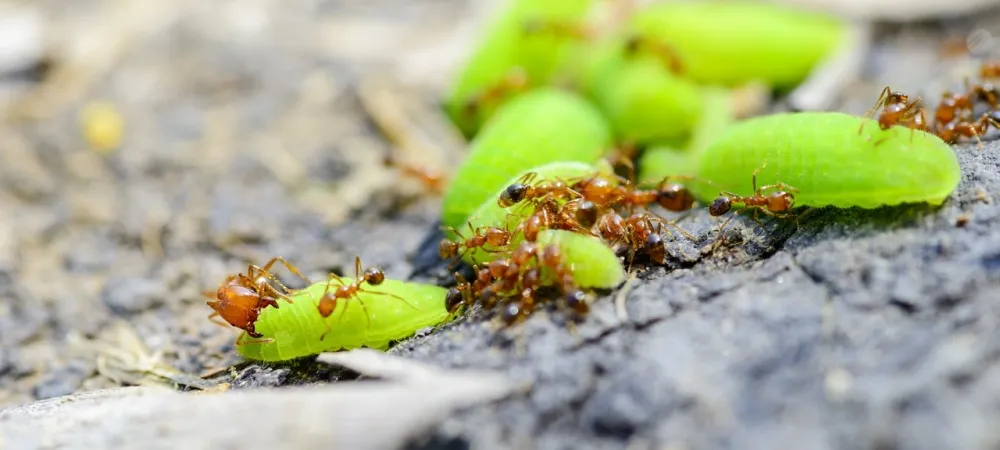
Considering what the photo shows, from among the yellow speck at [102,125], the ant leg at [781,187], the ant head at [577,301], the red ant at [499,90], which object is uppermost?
the yellow speck at [102,125]

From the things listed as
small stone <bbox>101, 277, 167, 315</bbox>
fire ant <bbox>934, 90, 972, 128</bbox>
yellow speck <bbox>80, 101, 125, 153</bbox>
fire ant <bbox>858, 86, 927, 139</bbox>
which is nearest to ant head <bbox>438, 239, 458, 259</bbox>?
small stone <bbox>101, 277, 167, 315</bbox>

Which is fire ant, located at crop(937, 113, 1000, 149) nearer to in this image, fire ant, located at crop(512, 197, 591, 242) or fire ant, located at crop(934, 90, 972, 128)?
fire ant, located at crop(934, 90, 972, 128)

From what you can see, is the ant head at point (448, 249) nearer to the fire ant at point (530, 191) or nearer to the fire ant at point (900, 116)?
the fire ant at point (530, 191)

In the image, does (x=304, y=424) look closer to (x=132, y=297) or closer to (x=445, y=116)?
(x=132, y=297)

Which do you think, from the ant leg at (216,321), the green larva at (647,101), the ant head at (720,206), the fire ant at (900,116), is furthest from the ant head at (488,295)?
the green larva at (647,101)

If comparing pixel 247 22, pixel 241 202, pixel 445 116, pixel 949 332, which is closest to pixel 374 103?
pixel 445 116

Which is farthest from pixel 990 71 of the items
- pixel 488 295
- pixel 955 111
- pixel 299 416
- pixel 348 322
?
pixel 299 416
